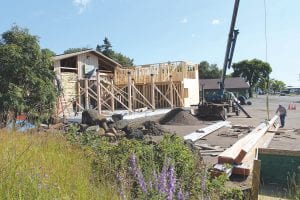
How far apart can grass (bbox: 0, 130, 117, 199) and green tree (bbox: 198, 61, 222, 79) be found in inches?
3441

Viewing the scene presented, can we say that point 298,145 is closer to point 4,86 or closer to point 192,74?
point 4,86

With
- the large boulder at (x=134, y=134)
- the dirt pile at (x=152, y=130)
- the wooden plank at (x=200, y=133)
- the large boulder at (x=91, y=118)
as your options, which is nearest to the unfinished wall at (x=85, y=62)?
the large boulder at (x=91, y=118)

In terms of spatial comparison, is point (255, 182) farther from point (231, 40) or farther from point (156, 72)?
point (156, 72)

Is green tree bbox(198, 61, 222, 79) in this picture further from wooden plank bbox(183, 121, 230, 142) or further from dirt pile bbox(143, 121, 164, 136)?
dirt pile bbox(143, 121, 164, 136)

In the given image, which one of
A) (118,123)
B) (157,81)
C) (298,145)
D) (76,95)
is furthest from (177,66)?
(298,145)

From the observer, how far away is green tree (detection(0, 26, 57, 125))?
12.5 meters

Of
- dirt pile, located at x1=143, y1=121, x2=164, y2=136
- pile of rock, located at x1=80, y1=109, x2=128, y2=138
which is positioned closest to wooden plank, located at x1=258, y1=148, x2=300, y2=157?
pile of rock, located at x1=80, y1=109, x2=128, y2=138

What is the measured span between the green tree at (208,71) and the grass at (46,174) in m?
87.4

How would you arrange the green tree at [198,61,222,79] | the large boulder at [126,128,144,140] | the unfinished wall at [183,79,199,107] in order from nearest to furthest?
the large boulder at [126,128,144,140]
the unfinished wall at [183,79,199,107]
the green tree at [198,61,222,79]

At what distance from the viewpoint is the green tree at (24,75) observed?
12.5 metres

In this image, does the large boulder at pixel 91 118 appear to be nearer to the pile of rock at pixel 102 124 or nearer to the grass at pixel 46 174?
the pile of rock at pixel 102 124

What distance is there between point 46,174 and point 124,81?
2673cm

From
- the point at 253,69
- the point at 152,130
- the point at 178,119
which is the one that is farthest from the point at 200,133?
the point at 253,69

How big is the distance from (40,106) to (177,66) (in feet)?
60.2
